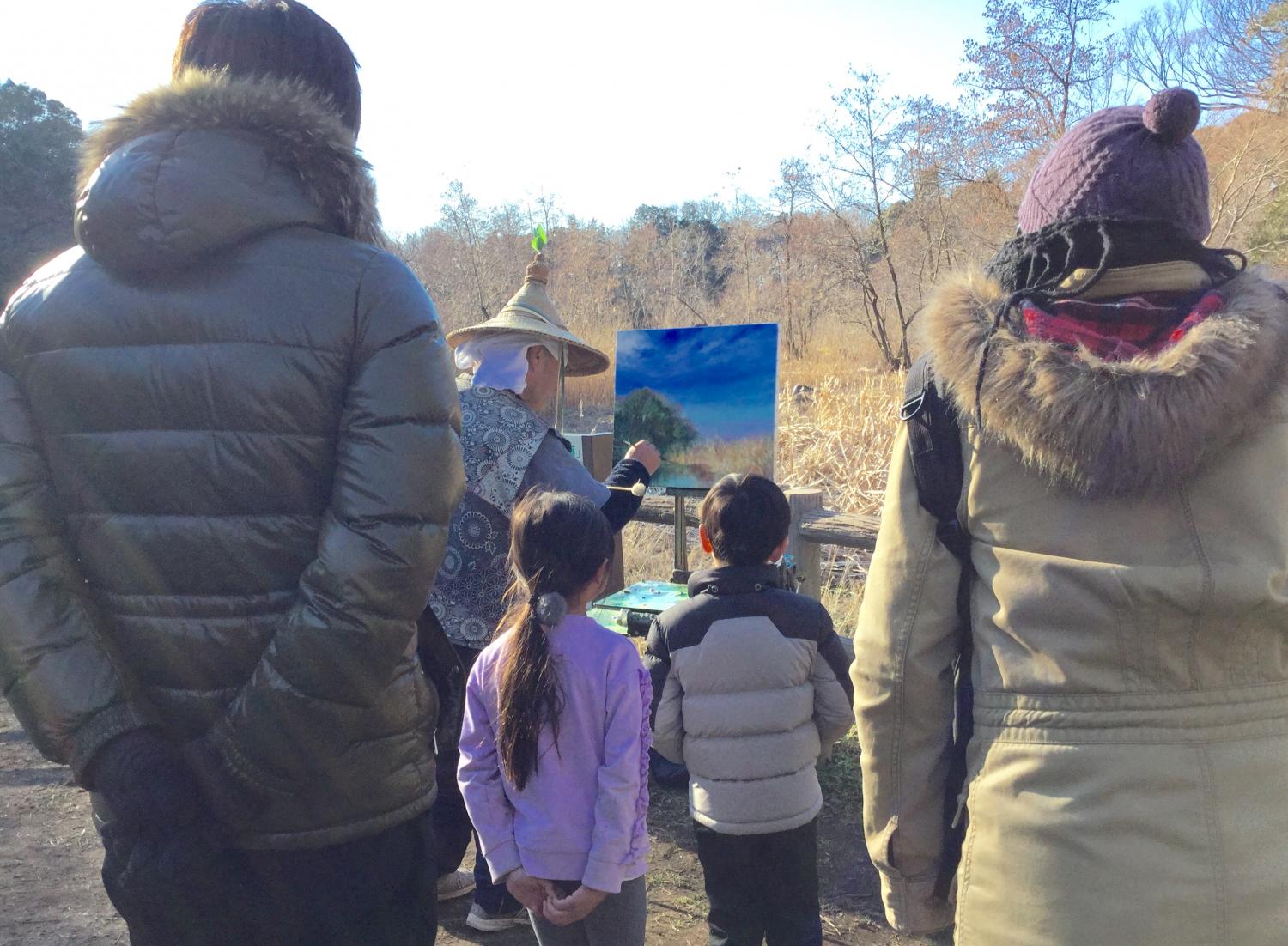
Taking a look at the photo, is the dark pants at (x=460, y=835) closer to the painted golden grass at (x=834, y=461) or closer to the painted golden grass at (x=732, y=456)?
the painted golden grass at (x=732, y=456)

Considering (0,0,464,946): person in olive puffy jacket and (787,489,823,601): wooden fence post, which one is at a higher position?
(0,0,464,946): person in olive puffy jacket

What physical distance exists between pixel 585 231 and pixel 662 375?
19.2 m

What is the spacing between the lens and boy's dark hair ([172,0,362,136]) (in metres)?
1.71

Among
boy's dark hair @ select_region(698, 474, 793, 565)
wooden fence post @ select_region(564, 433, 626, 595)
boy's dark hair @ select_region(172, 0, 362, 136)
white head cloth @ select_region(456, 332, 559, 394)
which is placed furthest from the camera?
wooden fence post @ select_region(564, 433, 626, 595)

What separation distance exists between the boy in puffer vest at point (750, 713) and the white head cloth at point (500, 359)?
2.67 ft

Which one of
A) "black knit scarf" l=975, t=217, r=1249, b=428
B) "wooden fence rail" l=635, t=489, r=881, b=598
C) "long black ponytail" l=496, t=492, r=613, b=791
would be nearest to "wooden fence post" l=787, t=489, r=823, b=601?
"wooden fence rail" l=635, t=489, r=881, b=598

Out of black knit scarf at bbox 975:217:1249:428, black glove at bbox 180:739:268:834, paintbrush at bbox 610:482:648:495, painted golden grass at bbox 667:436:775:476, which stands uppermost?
black knit scarf at bbox 975:217:1249:428

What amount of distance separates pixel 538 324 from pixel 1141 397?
207 centimetres

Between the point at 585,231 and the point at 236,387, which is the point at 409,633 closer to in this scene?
the point at 236,387

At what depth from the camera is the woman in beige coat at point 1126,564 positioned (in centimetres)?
125

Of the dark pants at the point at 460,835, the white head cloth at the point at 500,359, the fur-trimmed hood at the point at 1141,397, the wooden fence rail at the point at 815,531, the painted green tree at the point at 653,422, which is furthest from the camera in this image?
the painted green tree at the point at 653,422

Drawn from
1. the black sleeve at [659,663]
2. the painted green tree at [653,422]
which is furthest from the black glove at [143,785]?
the painted green tree at [653,422]

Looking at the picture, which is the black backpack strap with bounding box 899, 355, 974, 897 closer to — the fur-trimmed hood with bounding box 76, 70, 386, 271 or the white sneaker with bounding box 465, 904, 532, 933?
the fur-trimmed hood with bounding box 76, 70, 386, 271

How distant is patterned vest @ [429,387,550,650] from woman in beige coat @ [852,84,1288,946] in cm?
152
